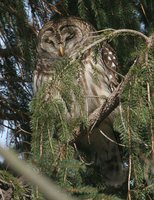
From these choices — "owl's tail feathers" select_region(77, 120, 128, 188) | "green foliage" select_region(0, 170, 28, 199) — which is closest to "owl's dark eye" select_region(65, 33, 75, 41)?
"owl's tail feathers" select_region(77, 120, 128, 188)

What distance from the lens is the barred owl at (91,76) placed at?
11.6 feet

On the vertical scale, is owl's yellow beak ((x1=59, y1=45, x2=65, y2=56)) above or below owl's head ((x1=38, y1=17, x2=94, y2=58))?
below

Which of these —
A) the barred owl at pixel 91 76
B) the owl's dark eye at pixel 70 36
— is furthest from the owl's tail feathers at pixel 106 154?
the owl's dark eye at pixel 70 36

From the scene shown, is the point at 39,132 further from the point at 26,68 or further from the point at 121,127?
the point at 26,68

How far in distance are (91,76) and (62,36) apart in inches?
38.0

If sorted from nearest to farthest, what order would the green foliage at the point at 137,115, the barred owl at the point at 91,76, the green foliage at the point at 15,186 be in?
1. the green foliage at the point at 137,115
2. the green foliage at the point at 15,186
3. the barred owl at the point at 91,76

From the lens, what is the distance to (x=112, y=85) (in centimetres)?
374

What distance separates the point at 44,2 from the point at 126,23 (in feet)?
2.35

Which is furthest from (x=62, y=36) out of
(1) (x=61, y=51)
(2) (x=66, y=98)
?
(2) (x=66, y=98)

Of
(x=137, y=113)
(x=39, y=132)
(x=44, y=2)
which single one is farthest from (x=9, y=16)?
(x=137, y=113)

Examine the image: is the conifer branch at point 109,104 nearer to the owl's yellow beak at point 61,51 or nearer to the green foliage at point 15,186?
the green foliage at point 15,186

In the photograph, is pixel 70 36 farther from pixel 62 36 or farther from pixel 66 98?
pixel 66 98

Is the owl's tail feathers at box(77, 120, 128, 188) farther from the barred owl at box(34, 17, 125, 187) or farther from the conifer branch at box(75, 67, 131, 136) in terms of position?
the conifer branch at box(75, 67, 131, 136)

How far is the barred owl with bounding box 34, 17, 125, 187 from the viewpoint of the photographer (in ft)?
11.6
